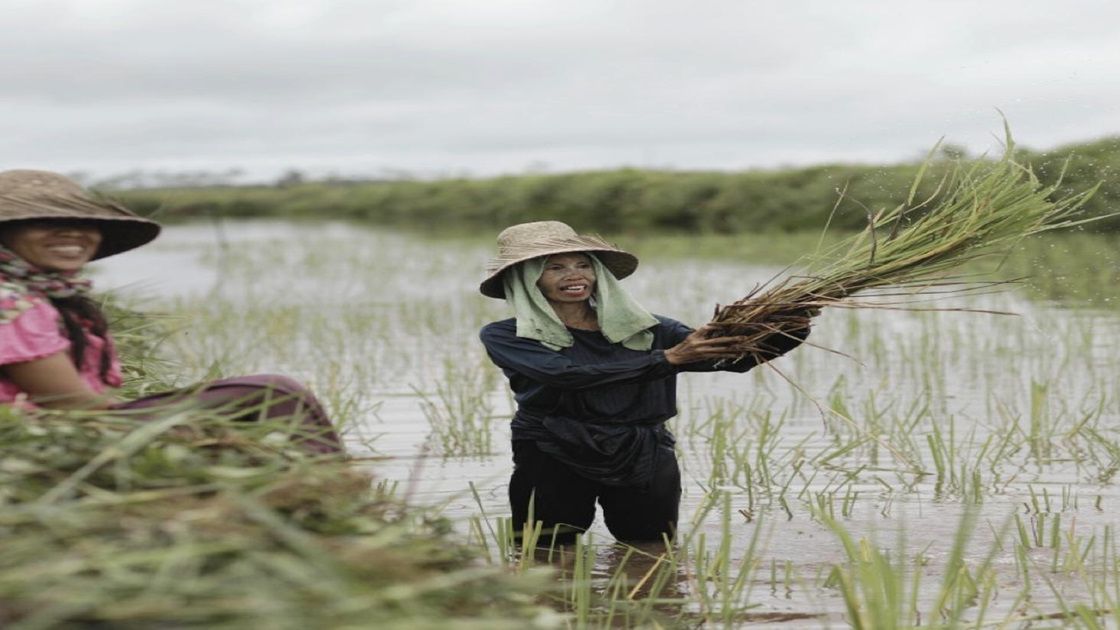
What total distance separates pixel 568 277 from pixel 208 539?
224 centimetres

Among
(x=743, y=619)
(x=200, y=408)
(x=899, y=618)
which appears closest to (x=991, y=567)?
(x=743, y=619)

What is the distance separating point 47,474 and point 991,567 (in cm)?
260

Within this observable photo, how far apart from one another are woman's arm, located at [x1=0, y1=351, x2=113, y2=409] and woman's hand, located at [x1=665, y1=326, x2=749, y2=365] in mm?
1554

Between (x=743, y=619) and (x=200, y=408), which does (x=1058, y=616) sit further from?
(x=200, y=408)

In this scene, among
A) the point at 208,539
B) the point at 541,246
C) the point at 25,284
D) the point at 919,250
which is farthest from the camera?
the point at 541,246

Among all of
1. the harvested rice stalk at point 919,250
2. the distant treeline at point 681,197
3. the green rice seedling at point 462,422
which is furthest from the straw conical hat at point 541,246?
the distant treeline at point 681,197

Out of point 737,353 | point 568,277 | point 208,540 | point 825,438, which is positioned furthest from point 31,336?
point 825,438

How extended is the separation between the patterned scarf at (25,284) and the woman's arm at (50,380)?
0.32 ft

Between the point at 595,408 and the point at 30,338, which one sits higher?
the point at 30,338

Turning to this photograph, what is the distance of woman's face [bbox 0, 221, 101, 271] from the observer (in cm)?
285

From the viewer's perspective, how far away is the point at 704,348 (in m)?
3.64

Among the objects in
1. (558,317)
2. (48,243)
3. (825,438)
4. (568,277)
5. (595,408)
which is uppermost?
(48,243)

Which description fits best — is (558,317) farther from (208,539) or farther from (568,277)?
(208,539)

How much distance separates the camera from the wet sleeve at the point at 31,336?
8.55 feet
